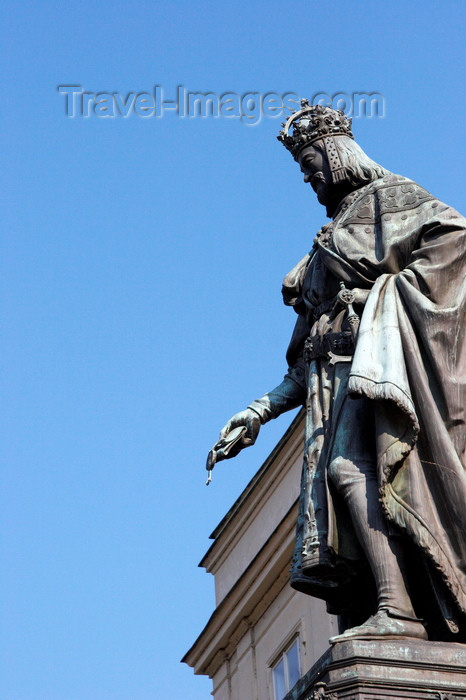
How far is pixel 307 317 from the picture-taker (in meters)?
9.44

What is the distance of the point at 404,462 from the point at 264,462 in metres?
18.4

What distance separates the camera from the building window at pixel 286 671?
25.0m

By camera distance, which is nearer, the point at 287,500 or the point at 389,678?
the point at 389,678

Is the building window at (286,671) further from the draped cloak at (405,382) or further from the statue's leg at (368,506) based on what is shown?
the statue's leg at (368,506)

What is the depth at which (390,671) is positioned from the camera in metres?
7.36

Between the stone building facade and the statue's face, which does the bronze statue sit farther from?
the stone building facade

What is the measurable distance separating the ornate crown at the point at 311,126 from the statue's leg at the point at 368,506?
1.94 metres

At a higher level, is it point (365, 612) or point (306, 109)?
point (306, 109)

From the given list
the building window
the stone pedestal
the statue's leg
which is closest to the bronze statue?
the statue's leg

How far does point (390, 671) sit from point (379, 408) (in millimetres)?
1472

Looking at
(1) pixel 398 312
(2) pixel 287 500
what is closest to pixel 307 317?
(1) pixel 398 312

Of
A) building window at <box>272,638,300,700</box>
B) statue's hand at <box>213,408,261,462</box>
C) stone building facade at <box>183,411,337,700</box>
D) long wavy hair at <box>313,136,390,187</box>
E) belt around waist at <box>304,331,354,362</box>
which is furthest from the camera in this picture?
building window at <box>272,638,300,700</box>

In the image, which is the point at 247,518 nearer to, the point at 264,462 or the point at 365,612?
the point at 264,462

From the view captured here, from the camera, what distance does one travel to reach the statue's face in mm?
9516
